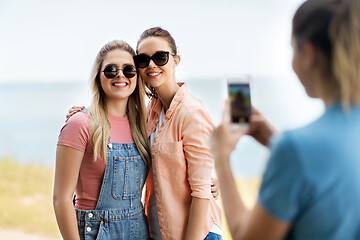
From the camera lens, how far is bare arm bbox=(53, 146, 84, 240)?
148 cm

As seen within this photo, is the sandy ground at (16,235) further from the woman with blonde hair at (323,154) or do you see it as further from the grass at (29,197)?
the woman with blonde hair at (323,154)

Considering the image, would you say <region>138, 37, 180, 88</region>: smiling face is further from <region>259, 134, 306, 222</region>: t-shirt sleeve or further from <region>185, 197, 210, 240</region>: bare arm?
<region>259, 134, 306, 222</region>: t-shirt sleeve

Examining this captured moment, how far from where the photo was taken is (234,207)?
0.87 meters

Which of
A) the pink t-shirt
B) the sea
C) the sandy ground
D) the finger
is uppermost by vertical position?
the finger

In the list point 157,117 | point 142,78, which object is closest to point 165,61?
point 142,78

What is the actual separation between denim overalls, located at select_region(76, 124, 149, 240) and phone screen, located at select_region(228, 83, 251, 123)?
28.9 inches

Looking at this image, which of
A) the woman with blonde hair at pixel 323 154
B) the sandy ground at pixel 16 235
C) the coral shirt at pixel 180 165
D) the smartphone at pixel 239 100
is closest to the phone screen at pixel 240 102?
the smartphone at pixel 239 100

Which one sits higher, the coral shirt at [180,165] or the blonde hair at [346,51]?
the blonde hair at [346,51]

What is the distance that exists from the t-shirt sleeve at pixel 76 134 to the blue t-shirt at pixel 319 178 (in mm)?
933

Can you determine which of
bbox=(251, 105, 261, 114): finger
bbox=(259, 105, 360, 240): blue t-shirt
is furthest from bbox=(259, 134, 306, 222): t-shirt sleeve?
bbox=(251, 105, 261, 114): finger

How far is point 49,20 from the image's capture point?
21.5 feet

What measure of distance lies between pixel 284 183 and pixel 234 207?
0.58ft

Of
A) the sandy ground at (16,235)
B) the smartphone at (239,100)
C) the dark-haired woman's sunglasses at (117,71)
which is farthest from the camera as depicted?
the sandy ground at (16,235)

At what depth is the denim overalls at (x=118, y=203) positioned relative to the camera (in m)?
1.56
